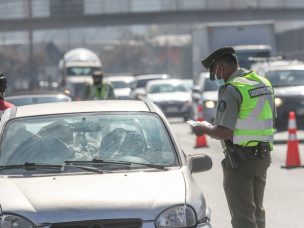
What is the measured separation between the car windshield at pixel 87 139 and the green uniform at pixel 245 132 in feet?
1.66

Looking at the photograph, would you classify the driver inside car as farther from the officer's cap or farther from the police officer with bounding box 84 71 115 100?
the police officer with bounding box 84 71 115 100

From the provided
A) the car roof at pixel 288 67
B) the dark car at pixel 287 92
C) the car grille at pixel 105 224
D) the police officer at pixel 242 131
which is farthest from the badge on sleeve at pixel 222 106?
the car roof at pixel 288 67

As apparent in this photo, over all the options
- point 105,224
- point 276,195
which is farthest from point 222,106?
point 276,195

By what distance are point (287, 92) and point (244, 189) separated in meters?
13.7

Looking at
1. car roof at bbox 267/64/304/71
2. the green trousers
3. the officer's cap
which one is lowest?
car roof at bbox 267/64/304/71

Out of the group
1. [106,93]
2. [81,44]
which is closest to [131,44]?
[81,44]

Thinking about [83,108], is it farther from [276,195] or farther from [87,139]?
[276,195]

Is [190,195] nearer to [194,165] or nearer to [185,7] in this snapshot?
[194,165]

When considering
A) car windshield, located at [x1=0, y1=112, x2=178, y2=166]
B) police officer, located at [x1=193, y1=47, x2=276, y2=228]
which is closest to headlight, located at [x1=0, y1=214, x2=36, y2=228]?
car windshield, located at [x1=0, y1=112, x2=178, y2=166]

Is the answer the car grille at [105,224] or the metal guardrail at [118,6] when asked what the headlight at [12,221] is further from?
the metal guardrail at [118,6]

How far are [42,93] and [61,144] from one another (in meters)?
10.5

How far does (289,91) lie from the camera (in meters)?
20.7

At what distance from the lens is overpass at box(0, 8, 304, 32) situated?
80062 millimetres

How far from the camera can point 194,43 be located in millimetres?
41000
